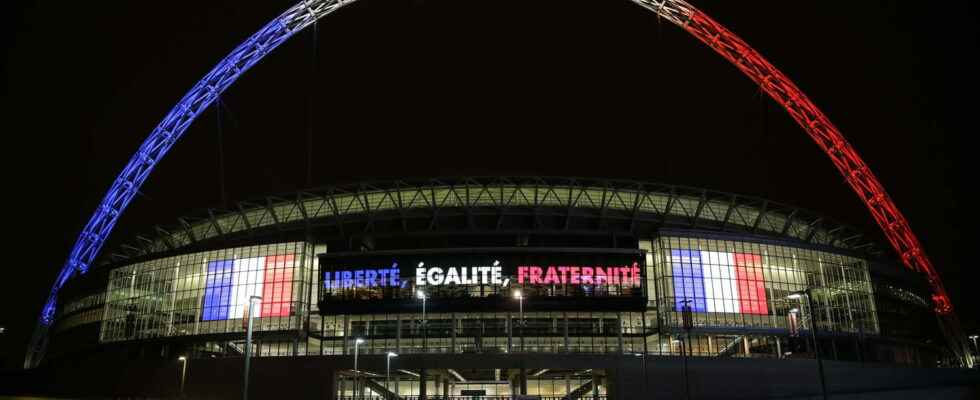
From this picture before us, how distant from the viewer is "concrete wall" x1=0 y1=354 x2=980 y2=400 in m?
53.7

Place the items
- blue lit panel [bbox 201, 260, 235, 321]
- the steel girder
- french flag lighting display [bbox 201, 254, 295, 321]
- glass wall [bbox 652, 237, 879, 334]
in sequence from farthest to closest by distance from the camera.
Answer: the steel girder, blue lit panel [bbox 201, 260, 235, 321], french flag lighting display [bbox 201, 254, 295, 321], glass wall [bbox 652, 237, 879, 334]

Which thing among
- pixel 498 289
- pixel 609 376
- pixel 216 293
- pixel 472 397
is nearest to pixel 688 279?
pixel 609 376

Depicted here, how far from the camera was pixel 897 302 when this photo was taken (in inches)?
3223

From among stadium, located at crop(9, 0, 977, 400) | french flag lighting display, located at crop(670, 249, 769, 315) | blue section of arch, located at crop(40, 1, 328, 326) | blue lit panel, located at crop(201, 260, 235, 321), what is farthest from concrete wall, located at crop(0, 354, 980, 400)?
blue section of arch, located at crop(40, 1, 328, 326)

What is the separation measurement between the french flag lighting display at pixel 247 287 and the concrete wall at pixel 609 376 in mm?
11897

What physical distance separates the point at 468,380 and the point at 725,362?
2789cm

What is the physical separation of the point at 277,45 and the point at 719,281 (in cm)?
5156

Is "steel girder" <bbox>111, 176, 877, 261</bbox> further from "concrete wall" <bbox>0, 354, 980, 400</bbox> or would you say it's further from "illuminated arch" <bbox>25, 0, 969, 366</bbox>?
"concrete wall" <bbox>0, 354, 980, 400</bbox>

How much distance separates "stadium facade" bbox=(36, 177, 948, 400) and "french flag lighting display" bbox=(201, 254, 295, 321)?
156 mm

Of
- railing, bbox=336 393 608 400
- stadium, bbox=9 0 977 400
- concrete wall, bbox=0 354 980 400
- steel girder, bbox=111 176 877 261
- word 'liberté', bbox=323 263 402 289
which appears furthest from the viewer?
steel girder, bbox=111 176 877 261

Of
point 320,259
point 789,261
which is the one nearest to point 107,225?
point 320,259

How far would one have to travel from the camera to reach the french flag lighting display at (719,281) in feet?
225

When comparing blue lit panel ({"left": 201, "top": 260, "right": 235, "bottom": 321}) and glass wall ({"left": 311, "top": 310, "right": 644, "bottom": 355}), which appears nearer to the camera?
glass wall ({"left": 311, "top": 310, "right": 644, "bottom": 355})

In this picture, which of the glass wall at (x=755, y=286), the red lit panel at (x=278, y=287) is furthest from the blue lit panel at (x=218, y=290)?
the glass wall at (x=755, y=286)
